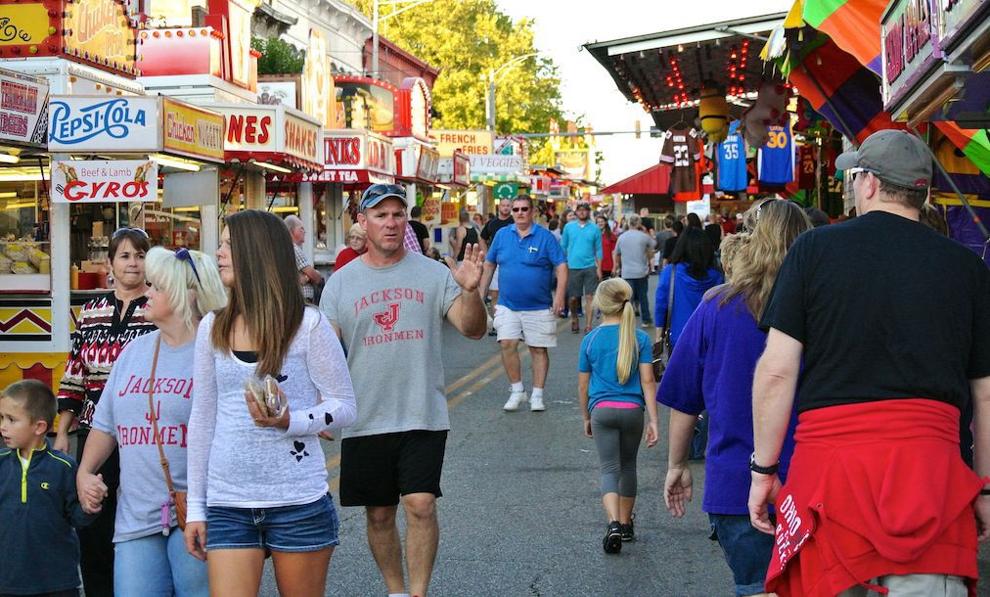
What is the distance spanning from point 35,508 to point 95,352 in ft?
2.29

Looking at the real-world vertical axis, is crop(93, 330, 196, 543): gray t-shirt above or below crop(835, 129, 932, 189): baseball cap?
below

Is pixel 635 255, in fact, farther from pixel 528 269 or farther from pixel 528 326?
pixel 528 326

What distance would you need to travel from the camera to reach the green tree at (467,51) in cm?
5734

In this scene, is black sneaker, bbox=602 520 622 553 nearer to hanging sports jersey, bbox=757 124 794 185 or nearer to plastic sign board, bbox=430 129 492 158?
hanging sports jersey, bbox=757 124 794 185

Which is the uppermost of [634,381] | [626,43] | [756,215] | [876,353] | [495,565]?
[626,43]

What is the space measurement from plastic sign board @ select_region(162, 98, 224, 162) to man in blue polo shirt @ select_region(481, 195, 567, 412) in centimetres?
347

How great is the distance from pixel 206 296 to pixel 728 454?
196 centimetres

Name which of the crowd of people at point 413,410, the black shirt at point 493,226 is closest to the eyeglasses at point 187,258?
the crowd of people at point 413,410

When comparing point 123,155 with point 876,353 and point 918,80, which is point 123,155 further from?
point 876,353

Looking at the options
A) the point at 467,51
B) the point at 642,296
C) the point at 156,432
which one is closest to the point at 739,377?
the point at 156,432

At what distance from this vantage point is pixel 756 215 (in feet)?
15.9

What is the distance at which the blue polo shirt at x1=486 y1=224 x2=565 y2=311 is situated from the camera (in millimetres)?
12500

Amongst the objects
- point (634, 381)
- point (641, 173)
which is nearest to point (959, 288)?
point (634, 381)

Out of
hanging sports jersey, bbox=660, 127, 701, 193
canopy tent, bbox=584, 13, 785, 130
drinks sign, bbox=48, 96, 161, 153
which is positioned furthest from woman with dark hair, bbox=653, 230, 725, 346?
hanging sports jersey, bbox=660, 127, 701, 193
